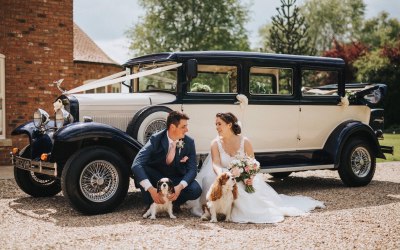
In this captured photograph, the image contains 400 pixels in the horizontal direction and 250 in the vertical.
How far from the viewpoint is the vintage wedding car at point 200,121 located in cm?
625

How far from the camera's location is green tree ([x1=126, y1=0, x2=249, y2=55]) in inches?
1363

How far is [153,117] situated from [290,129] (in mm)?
2618

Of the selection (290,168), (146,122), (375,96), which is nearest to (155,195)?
(146,122)

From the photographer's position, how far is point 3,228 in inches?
221

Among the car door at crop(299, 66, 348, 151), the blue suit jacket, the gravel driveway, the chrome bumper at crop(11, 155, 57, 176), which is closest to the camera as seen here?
the gravel driveway

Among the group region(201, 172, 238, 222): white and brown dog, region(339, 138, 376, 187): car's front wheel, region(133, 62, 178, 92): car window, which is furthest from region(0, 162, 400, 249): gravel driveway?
region(133, 62, 178, 92): car window

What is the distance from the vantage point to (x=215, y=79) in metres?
7.74

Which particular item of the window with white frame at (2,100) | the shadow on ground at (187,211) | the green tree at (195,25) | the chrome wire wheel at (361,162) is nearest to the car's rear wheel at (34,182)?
the shadow on ground at (187,211)

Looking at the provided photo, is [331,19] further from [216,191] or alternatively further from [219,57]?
[216,191]

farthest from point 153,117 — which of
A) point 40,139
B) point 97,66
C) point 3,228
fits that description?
point 97,66

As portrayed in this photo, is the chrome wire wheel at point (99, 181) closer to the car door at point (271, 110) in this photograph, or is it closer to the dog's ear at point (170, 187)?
the dog's ear at point (170, 187)

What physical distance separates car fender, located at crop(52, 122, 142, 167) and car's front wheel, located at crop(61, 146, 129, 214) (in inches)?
7.1

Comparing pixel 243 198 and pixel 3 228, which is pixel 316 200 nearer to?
pixel 243 198

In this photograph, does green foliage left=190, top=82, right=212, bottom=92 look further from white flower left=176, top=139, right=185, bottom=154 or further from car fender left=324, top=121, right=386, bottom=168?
car fender left=324, top=121, right=386, bottom=168
